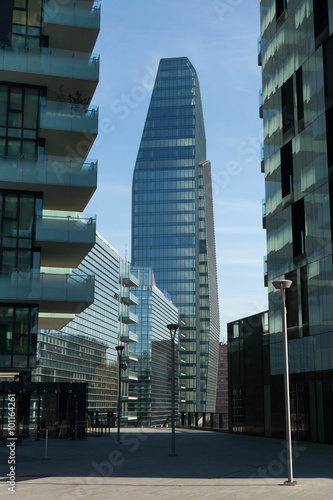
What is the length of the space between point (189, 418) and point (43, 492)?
3766 cm

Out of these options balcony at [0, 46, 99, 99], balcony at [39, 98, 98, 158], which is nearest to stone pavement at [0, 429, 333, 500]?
balcony at [39, 98, 98, 158]

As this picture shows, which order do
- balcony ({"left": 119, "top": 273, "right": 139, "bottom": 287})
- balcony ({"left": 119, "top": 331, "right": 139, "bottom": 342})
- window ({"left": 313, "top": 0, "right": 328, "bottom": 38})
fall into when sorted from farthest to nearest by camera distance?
balcony ({"left": 119, "top": 273, "right": 139, "bottom": 287}) < balcony ({"left": 119, "top": 331, "right": 139, "bottom": 342}) < window ({"left": 313, "top": 0, "right": 328, "bottom": 38})

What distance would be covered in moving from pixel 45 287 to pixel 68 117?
10.3 m

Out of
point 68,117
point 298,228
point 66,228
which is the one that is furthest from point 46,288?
point 298,228

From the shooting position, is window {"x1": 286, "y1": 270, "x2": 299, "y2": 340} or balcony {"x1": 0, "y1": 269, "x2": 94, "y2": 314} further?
window {"x1": 286, "y1": 270, "x2": 299, "y2": 340}

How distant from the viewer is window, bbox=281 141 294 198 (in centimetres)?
3681

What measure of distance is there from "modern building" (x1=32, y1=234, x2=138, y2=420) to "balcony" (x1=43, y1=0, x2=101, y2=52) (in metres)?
41.1

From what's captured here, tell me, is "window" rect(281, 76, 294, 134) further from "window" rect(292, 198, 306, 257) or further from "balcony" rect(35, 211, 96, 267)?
"balcony" rect(35, 211, 96, 267)

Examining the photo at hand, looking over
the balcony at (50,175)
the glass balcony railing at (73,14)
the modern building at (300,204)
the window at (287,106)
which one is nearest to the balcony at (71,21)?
the glass balcony railing at (73,14)

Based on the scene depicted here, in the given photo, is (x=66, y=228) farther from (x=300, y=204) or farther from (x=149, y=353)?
(x=149, y=353)

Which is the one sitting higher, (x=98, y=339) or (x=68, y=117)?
(x=68, y=117)

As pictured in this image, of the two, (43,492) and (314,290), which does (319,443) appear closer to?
(314,290)

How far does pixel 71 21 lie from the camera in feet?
119

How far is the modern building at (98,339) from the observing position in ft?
249
